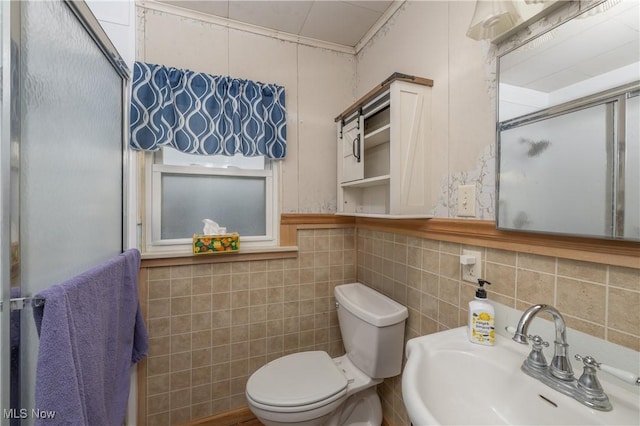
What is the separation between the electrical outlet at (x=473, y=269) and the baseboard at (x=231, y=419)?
100 centimetres

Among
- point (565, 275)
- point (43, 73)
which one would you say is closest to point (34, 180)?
point (43, 73)

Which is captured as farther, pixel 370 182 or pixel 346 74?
pixel 346 74

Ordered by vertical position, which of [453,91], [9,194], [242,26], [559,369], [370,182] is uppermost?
[242,26]

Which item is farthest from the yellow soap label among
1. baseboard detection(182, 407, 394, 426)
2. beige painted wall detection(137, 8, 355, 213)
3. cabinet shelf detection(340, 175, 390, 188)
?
beige painted wall detection(137, 8, 355, 213)

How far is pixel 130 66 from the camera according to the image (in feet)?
4.45

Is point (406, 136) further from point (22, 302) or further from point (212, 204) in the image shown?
point (22, 302)

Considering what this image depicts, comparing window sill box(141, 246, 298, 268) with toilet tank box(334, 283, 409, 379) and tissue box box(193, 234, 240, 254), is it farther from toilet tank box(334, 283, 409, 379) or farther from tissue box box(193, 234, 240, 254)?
toilet tank box(334, 283, 409, 379)

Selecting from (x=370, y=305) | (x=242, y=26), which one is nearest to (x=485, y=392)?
(x=370, y=305)

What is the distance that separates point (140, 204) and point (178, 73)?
2.37 feet

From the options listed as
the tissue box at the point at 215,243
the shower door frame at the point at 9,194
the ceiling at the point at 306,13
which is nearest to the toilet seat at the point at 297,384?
the tissue box at the point at 215,243

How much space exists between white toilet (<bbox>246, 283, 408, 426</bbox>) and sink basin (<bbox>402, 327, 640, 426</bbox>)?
1.44 feet

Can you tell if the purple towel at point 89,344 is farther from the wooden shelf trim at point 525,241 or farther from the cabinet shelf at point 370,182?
the wooden shelf trim at point 525,241

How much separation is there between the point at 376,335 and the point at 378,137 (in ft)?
3.16

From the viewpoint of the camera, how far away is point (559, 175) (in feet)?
2.36
